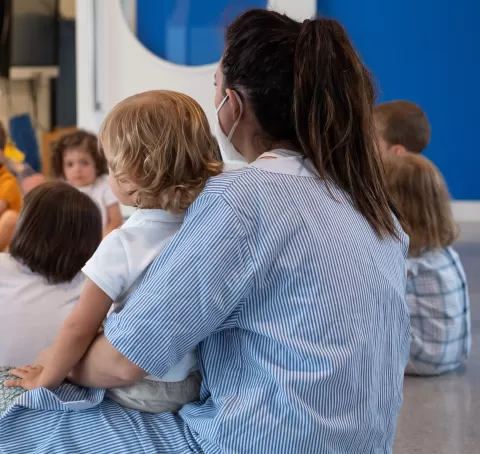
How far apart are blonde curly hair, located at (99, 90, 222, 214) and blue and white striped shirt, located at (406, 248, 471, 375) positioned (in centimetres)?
154

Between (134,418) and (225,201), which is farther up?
(225,201)

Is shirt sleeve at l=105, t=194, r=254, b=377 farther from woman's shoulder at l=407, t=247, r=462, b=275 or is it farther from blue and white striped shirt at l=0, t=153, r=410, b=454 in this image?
woman's shoulder at l=407, t=247, r=462, b=275

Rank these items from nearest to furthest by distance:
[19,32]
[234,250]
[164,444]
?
1. [234,250]
2. [164,444]
3. [19,32]

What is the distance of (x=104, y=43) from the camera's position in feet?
16.5

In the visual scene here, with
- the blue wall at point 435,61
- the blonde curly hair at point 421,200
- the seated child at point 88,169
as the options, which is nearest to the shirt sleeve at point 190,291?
the blonde curly hair at point 421,200

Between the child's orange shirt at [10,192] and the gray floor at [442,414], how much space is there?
166 centimetres

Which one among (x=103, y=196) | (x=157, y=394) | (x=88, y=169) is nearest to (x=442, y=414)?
(x=157, y=394)

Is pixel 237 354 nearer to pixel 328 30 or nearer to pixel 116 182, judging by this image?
pixel 116 182

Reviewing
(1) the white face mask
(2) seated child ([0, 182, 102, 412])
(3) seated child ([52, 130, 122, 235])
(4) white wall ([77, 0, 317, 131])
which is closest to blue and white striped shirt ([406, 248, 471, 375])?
(2) seated child ([0, 182, 102, 412])

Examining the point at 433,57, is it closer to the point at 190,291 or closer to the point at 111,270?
the point at 111,270

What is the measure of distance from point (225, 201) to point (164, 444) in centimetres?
35

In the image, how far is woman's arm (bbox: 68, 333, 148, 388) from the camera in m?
1.10

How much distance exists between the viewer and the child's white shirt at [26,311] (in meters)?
1.72

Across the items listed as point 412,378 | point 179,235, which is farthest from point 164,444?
point 412,378
